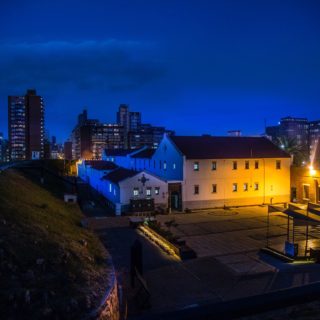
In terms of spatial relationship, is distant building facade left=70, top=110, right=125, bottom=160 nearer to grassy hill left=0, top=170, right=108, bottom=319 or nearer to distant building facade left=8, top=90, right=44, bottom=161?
distant building facade left=8, top=90, right=44, bottom=161

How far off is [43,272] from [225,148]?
34832 mm

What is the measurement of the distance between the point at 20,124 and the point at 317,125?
460ft

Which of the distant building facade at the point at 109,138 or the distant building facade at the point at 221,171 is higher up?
the distant building facade at the point at 109,138

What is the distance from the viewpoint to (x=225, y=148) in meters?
42.8

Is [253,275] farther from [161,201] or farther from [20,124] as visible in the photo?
[20,124]

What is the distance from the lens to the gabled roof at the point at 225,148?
133ft

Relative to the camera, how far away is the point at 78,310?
916 cm

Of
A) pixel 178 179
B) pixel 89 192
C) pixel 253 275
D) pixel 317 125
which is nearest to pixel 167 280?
pixel 253 275

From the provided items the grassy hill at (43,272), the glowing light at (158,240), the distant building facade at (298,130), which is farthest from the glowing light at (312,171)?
the distant building facade at (298,130)

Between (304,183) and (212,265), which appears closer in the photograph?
(212,265)

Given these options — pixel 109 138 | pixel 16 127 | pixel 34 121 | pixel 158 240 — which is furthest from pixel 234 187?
pixel 109 138

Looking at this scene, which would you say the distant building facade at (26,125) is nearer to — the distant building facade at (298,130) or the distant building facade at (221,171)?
the distant building facade at (221,171)

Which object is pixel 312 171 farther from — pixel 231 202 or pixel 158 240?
pixel 158 240

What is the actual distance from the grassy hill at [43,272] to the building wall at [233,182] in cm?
2390
